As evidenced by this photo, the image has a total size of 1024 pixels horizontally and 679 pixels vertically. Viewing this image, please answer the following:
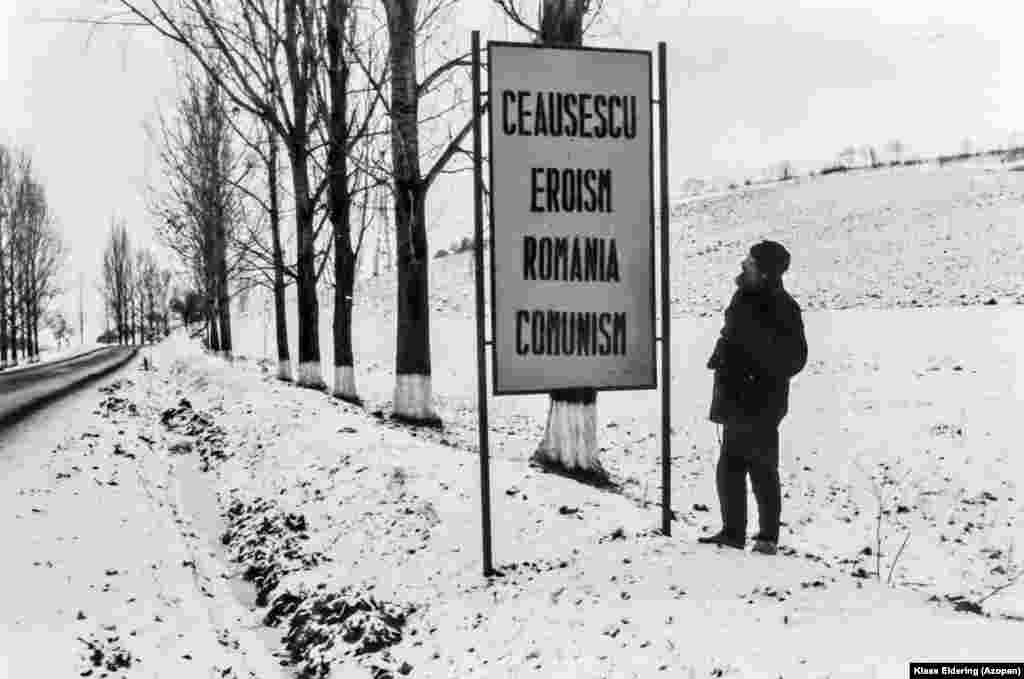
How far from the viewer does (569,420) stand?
855 cm

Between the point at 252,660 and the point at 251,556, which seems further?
the point at 251,556

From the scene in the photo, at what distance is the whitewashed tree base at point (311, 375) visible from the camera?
62.4 feet

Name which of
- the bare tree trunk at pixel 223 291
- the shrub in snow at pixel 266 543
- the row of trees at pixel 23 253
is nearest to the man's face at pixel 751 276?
the shrub in snow at pixel 266 543

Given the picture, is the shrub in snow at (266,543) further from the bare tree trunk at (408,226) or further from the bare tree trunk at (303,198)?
the bare tree trunk at (303,198)

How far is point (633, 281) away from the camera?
578 centimetres

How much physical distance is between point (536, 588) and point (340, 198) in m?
12.6

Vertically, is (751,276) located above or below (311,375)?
above

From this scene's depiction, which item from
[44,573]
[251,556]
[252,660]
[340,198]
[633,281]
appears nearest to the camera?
[252,660]

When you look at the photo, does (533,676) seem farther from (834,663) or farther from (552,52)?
(552,52)

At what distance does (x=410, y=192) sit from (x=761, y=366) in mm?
8203

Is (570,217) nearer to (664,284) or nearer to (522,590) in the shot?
(664,284)

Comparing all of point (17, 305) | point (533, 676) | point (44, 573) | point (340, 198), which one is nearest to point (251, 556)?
point (44, 573)

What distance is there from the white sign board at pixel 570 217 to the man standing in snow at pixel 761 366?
74 cm

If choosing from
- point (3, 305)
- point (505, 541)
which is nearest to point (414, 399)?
point (505, 541)
